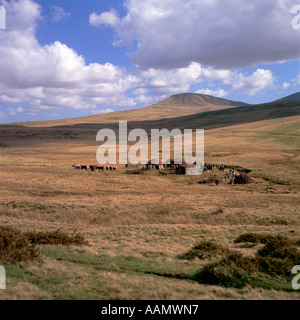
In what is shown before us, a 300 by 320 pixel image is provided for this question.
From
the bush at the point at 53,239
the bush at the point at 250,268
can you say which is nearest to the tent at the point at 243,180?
the bush at the point at 250,268

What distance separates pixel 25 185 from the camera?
112 feet

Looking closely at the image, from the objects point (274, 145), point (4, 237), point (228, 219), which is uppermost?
point (274, 145)

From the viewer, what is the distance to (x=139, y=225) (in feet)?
61.0

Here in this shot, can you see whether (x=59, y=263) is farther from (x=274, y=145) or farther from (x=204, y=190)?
(x=274, y=145)

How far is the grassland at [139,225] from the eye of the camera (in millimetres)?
8234

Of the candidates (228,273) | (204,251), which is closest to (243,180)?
(204,251)

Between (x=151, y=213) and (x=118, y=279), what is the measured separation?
14.5 metres

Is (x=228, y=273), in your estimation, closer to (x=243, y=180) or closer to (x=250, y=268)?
(x=250, y=268)

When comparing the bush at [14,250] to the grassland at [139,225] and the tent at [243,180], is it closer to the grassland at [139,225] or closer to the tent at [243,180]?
the grassland at [139,225]

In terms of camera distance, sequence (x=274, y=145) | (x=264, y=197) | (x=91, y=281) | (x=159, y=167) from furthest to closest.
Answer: (x=274, y=145)
(x=159, y=167)
(x=264, y=197)
(x=91, y=281)

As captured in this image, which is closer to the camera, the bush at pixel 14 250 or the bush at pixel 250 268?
the bush at pixel 250 268

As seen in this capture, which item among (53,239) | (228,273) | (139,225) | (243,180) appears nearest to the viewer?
(228,273)
